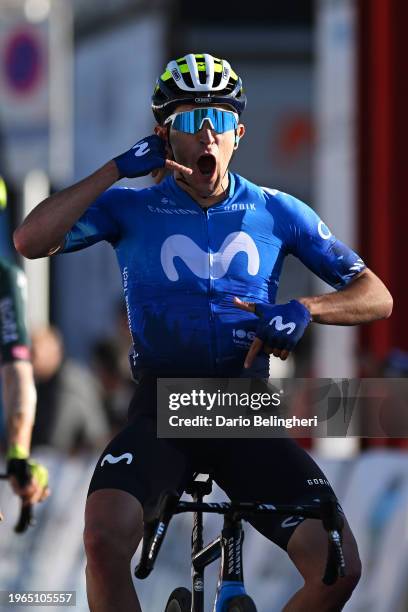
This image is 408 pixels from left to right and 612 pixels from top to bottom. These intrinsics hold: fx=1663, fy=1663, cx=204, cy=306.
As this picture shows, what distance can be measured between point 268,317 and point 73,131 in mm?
17009

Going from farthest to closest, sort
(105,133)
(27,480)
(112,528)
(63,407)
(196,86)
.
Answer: (105,133) → (63,407) → (27,480) → (196,86) → (112,528)

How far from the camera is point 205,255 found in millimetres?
6387

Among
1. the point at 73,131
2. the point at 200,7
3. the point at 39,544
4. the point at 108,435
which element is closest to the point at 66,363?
the point at 108,435

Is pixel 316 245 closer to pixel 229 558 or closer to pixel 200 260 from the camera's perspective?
pixel 200 260

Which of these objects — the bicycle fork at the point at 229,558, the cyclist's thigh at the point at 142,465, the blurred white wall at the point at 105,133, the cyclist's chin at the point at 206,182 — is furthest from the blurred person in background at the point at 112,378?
the bicycle fork at the point at 229,558

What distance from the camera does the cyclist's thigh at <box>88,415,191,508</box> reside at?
6031 mm

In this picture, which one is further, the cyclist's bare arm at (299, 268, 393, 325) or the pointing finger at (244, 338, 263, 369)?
the cyclist's bare arm at (299, 268, 393, 325)

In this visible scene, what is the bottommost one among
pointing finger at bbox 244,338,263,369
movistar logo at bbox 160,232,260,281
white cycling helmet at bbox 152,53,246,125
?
pointing finger at bbox 244,338,263,369

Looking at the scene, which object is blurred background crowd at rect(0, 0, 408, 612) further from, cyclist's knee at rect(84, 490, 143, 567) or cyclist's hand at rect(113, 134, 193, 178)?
cyclist's hand at rect(113, 134, 193, 178)

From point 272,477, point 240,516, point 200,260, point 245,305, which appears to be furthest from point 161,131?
point 240,516

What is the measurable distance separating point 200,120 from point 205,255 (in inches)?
20.4

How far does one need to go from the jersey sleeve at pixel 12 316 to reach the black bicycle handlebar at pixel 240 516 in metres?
2.01
